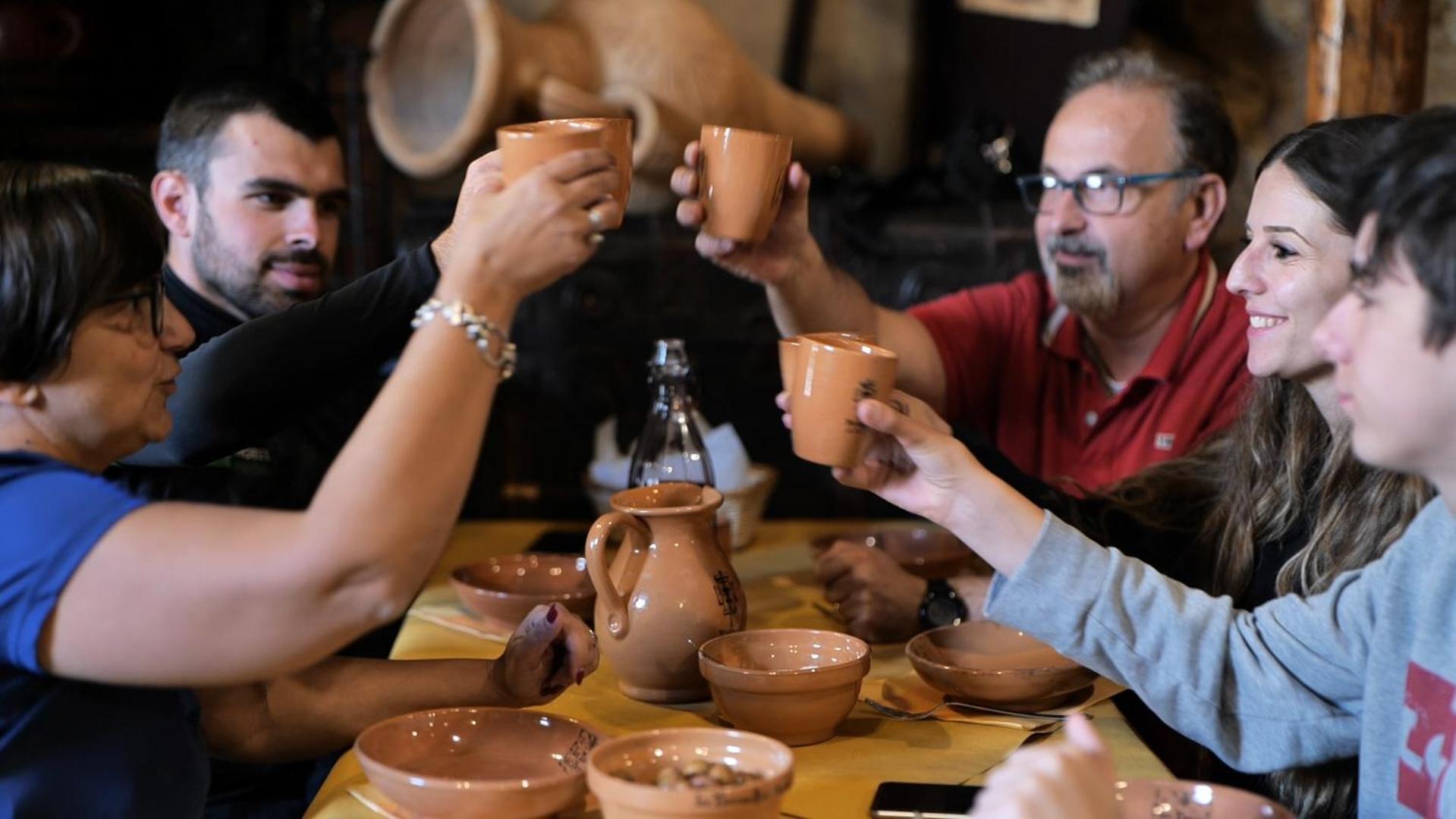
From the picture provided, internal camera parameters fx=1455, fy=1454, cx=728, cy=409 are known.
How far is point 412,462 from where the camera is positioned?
1.15m

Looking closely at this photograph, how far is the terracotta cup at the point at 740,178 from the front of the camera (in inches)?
67.0

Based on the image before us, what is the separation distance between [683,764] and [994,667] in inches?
24.5

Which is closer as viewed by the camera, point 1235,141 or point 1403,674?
point 1403,674

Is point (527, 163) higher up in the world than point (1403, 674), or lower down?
higher up

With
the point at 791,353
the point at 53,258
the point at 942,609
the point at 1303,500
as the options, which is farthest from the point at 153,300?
the point at 1303,500

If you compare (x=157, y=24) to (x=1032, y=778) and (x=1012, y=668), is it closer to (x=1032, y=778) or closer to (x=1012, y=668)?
(x=1012, y=668)

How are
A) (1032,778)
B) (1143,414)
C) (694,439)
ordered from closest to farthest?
1. (1032,778)
2. (694,439)
3. (1143,414)

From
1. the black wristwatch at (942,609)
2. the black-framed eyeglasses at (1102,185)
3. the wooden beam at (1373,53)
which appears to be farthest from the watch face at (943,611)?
A: the wooden beam at (1373,53)

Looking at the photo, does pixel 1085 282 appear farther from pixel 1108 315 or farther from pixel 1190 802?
pixel 1190 802

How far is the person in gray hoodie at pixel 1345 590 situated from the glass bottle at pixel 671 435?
1.99ft

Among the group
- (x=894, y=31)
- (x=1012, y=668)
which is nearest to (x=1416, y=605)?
(x=1012, y=668)

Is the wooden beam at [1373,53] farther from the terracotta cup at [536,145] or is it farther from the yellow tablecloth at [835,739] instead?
the terracotta cup at [536,145]

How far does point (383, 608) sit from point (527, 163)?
0.43 m

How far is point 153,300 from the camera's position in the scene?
137 centimetres
